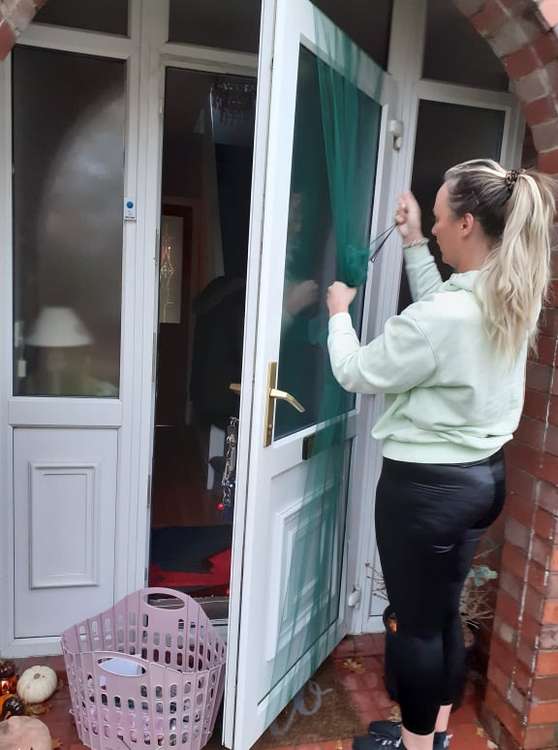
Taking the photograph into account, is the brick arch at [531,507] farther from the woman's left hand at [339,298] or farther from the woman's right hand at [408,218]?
the woman's left hand at [339,298]

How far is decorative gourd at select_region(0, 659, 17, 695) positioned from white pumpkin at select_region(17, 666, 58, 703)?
0.8 inches

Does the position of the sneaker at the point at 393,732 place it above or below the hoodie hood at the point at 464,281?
below

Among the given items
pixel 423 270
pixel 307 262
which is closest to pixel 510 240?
pixel 423 270

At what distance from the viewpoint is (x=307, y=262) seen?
6.08 feet

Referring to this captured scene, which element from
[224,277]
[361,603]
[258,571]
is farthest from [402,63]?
[361,603]

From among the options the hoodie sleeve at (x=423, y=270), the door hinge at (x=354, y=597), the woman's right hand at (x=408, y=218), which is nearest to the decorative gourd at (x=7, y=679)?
the door hinge at (x=354, y=597)

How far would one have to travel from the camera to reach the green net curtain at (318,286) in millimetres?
1750

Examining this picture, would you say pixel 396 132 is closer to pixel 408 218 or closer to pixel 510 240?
pixel 408 218

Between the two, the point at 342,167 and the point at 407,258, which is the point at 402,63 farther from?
the point at 407,258

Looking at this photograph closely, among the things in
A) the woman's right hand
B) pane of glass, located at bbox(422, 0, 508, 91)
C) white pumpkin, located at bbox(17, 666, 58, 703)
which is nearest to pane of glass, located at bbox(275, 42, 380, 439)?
the woman's right hand

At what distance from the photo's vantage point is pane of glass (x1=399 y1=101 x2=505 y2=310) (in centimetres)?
233

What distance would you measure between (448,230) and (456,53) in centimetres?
120

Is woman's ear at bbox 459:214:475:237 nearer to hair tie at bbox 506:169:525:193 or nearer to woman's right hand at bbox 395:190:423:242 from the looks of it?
hair tie at bbox 506:169:525:193

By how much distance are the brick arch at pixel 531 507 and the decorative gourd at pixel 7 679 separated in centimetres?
165
